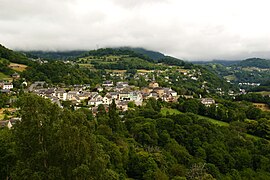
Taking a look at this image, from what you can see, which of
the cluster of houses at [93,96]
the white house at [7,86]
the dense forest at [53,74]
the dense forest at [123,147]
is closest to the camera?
the dense forest at [123,147]

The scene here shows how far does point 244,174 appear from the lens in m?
41.2

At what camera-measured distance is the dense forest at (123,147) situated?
14641 mm

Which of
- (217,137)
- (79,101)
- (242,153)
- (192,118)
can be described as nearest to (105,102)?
(79,101)

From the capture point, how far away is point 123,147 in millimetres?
34500

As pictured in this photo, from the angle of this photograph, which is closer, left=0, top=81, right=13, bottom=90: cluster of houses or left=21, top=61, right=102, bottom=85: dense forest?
left=0, top=81, right=13, bottom=90: cluster of houses

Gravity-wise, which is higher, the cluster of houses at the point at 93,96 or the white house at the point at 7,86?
the white house at the point at 7,86

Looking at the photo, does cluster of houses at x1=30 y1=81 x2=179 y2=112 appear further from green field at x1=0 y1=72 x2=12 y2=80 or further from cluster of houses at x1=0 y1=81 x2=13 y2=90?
green field at x1=0 y1=72 x2=12 y2=80

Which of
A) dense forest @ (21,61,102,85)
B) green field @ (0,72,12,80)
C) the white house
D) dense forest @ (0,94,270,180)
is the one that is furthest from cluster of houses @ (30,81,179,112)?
green field @ (0,72,12,80)

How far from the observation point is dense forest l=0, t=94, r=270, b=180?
14.6m

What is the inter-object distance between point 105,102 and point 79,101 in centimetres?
569

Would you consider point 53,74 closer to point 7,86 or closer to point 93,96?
point 7,86

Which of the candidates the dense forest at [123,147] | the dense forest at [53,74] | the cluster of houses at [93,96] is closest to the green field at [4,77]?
the dense forest at [53,74]

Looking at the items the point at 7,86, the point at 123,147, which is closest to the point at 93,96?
the point at 7,86

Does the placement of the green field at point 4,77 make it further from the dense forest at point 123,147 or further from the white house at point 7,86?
the dense forest at point 123,147
